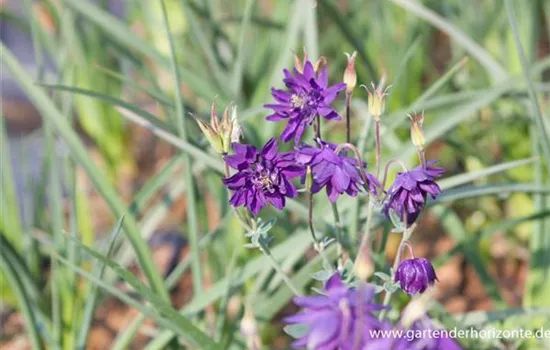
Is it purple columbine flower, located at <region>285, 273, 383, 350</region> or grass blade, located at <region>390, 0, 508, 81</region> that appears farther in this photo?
grass blade, located at <region>390, 0, 508, 81</region>

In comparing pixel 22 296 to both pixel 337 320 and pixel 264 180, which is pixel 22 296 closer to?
A: pixel 264 180

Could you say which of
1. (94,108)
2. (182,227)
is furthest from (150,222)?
(94,108)

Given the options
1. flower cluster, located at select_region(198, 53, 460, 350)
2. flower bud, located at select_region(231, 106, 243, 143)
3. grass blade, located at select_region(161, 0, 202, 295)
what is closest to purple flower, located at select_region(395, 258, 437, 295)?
flower cluster, located at select_region(198, 53, 460, 350)

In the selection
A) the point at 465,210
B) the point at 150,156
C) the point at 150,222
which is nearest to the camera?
the point at 150,222

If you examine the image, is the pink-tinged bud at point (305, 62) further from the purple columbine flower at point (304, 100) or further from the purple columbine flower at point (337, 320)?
the purple columbine flower at point (337, 320)

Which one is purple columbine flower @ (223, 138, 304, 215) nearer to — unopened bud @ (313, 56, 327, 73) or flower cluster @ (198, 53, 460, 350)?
flower cluster @ (198, 53, 460, 350)

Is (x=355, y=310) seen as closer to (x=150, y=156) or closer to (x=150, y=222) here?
(x=150, y=222)

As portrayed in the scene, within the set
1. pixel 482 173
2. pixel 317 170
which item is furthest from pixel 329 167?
pixel 482 173
